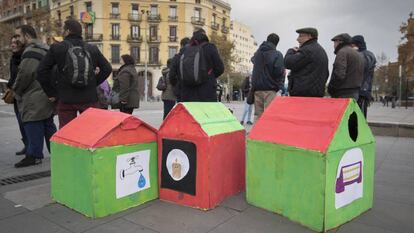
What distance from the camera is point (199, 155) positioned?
3.46 meters

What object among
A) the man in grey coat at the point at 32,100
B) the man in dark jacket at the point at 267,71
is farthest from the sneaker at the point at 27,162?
the man in dark jacket at the point at 267,71

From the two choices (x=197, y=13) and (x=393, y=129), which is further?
(x=197, y=13)

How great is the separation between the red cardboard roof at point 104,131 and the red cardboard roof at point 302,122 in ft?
3.63

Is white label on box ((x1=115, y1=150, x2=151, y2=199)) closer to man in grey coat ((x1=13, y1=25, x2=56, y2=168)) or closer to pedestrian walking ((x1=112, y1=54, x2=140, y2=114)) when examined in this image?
man in grey coat ((x1=13, y1=25, x2=56, y2=168))

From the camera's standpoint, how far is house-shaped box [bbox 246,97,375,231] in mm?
2965

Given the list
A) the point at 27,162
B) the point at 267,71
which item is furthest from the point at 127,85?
the point at 267,71

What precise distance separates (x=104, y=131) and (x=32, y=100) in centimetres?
256

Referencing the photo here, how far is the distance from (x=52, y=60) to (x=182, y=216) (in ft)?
8.70

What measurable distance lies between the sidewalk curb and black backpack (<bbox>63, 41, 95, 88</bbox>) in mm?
7532

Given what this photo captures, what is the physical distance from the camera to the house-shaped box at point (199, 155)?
3458mm

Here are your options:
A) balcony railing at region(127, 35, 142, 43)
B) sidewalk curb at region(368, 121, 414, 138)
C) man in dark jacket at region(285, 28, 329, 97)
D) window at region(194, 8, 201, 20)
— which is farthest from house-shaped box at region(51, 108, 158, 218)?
window at region(194, 8, 201, 20)

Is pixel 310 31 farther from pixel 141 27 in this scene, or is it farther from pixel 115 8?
pixel 115 8

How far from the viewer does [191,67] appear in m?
4.86

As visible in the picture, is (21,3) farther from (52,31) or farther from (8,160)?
(8,160)
